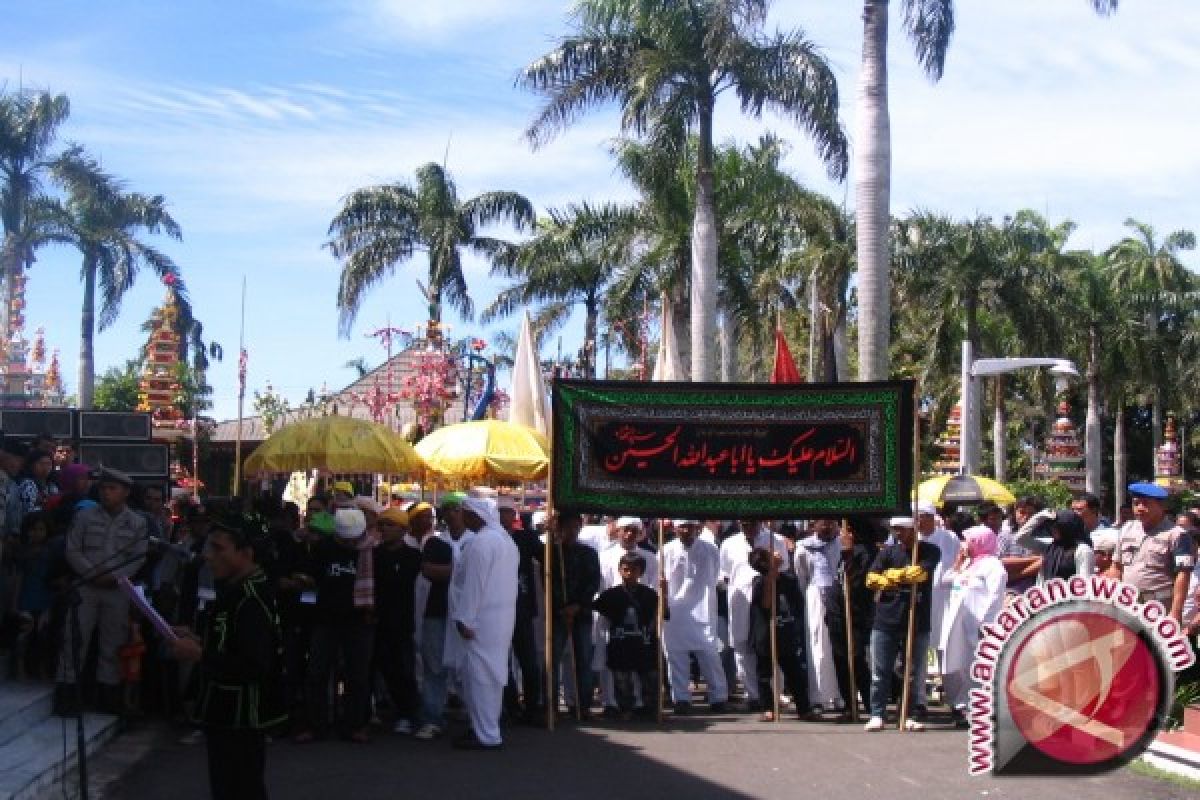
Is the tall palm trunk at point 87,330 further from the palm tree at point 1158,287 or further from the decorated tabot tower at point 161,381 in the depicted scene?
the palm tree at point 1158,287

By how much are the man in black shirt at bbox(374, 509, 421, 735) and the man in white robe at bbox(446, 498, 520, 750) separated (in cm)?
52

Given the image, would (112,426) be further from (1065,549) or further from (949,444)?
(949,444)

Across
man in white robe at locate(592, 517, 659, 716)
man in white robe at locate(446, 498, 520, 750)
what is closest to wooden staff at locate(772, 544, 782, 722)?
man in white robe at locate(592, 517, 659, 716)

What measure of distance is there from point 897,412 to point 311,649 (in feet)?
17.1

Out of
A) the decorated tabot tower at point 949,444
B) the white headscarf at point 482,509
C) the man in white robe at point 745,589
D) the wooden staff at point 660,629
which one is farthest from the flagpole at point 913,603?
the decorated tabot tower at point 949,444

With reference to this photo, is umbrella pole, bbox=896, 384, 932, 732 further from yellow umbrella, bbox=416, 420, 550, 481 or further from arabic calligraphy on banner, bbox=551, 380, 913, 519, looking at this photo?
yellow umbrella, bbox=416, 420, 550, 481

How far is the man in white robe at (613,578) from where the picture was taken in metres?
13.3

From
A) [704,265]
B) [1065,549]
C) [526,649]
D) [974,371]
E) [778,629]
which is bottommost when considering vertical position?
[526,649]

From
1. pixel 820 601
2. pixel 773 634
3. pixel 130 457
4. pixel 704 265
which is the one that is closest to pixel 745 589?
pixel 820 601

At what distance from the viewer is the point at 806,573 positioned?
45.0 feet

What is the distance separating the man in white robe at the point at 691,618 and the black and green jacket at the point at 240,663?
6.99 metres

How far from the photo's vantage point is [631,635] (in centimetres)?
1292

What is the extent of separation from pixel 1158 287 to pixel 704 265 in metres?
39.1

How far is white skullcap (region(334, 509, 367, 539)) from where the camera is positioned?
11.3m
